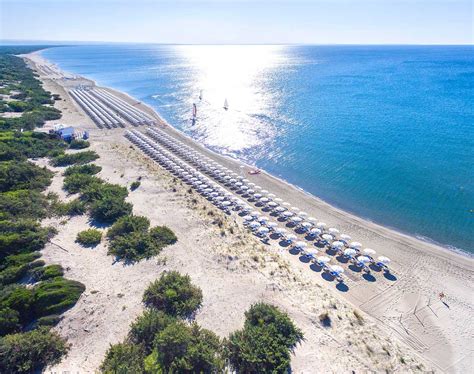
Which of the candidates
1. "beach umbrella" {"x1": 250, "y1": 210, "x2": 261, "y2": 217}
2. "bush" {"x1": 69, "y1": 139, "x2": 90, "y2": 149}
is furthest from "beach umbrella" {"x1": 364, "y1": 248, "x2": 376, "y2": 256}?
"bush" {"x1": 69, "y1": 139, "x2": 90, "y2": 149}

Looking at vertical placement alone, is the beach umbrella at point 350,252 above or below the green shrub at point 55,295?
below

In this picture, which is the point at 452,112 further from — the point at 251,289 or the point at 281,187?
the point at 251,289

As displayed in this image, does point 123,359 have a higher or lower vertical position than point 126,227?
higher

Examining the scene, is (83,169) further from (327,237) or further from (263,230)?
(327,237)

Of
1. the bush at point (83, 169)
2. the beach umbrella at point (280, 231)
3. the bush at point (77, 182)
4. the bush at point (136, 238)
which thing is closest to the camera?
the bush at point (136, 238)

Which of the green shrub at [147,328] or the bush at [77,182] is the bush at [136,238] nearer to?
the green shrub at [147,328]

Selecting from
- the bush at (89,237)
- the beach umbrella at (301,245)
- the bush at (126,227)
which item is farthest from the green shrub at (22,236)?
the beach umbrella at (301,245)

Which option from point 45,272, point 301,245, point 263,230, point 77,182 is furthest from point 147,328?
point 77,182
